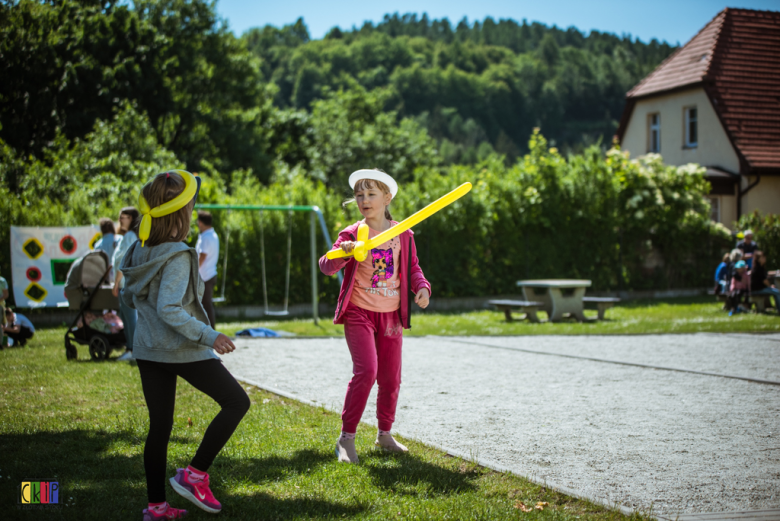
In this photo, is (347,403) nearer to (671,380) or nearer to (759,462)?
(759,462)

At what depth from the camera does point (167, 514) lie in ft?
11.6

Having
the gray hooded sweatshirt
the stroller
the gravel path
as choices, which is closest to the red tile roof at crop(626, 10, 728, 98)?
the gravel path

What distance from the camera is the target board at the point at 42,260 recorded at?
47.8ft

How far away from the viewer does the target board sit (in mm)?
14578

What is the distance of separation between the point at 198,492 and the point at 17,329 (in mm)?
8347

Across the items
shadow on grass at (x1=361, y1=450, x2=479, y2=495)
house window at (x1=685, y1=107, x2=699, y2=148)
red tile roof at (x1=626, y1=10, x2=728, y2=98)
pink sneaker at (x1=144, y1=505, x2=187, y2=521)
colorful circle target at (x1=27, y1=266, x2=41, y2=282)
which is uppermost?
red tile roof at (x1=626, y1=10, x2=728, y2=98)

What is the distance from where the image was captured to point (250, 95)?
39438mm

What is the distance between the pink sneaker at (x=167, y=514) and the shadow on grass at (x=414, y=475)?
3.72ft

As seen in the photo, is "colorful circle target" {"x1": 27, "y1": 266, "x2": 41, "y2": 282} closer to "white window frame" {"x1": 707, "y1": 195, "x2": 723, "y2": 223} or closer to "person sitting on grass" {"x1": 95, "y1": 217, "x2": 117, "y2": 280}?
"person sitting on grass" {"x1": 95, "y1": 217, "x2": 117, "y2": 280}

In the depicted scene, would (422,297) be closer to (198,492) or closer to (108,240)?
(198,492)

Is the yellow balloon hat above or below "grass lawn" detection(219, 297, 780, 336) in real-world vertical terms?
above

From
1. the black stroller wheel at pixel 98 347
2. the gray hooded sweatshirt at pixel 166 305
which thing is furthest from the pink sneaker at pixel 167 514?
the black stroller wheel at pixel 98 347

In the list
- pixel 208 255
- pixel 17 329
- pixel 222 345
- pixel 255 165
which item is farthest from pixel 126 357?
pixel 255 165

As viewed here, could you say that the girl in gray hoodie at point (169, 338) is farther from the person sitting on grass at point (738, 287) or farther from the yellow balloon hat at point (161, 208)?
the person sitting on grass at point (738, 287)
